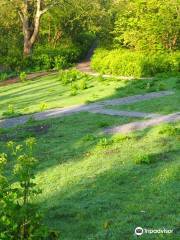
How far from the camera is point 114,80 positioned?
23516 millimetres

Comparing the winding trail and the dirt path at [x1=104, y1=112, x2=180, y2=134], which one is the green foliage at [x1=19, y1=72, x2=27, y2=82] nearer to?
the winding trail

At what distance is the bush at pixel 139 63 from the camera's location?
79.8ft

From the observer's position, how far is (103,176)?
29.5 ft

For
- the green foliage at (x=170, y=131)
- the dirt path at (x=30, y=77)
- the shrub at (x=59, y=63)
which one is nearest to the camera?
the green foliage at (x=170, y=131)

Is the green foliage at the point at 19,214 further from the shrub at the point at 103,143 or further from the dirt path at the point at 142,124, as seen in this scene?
the dirt path at the point at 142,124

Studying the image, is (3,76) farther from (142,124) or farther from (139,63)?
(142,124)

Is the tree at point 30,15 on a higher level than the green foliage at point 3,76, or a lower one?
higher

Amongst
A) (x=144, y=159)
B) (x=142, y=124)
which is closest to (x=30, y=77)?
(x=142, y=124)

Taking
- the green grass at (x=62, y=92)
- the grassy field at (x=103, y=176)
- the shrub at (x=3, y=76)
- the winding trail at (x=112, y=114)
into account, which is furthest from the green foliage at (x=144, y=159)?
the shrub at (x=3, y=76)

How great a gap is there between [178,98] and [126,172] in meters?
8.57

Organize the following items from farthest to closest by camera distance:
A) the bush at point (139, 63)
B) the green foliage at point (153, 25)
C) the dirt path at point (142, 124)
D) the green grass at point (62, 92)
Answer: the green foliage at point (153, 25)
the bush at point (139, 63)
the green grass at point (62, 92)
the dirt path at point (142, 124)

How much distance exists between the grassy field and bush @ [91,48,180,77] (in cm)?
1017

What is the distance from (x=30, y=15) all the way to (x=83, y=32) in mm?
6241

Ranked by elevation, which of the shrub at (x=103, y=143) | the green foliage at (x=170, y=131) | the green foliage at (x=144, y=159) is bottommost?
the green foliage at (x=170, y=131)
